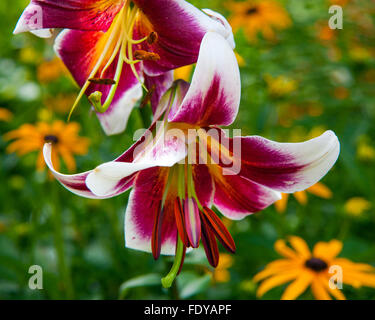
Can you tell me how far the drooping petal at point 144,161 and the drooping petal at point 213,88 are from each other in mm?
30

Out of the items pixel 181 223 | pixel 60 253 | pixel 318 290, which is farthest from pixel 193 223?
pixel 60 253

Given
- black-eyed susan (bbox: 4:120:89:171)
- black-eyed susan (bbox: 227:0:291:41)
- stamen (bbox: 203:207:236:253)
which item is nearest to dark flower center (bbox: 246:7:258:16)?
black-eyed susan (bbox: 227:0:291:41)

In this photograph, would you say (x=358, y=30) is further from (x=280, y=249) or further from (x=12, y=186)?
(x=12, y=186)

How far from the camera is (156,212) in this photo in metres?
0.55

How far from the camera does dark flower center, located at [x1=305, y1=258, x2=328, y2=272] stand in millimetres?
777

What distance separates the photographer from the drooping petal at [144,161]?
1.41ft

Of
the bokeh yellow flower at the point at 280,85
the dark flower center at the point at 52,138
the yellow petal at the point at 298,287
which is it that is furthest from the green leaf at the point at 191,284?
the bokeh yellow flower at the point at 280,85

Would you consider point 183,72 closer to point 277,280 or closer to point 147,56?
point 147,56

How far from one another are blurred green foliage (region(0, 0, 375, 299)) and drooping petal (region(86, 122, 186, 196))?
22cm

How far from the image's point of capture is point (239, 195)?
0.58 meters

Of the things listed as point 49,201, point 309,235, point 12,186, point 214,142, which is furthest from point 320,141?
point 12,186

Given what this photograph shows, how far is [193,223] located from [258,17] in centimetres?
108

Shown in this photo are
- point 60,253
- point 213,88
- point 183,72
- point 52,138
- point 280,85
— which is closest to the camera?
point 213,88

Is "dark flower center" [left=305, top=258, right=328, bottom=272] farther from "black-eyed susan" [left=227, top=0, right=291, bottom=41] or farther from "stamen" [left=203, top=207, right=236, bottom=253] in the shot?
"black-eyed susan" [left=227, top=0, right=291, bottom=41]
